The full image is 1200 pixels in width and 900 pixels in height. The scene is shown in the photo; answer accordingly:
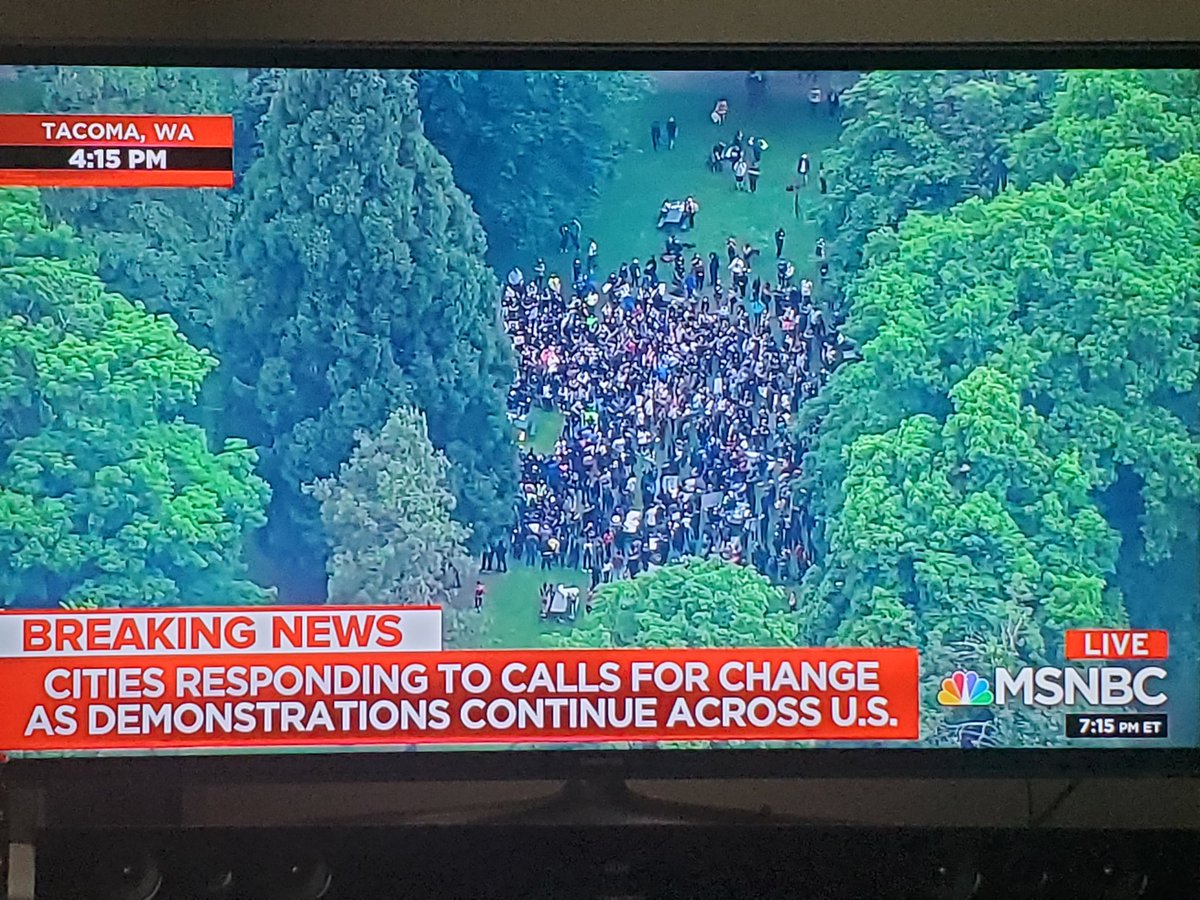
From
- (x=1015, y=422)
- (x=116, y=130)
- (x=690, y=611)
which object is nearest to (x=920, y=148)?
(x=1015, y=422)

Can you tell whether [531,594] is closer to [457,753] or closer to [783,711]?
[457,753]

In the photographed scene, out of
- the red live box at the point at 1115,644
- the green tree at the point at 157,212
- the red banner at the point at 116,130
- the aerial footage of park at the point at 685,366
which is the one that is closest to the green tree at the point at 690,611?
the aerial footage of park at the point at 685,366

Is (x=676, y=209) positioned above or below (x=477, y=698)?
above

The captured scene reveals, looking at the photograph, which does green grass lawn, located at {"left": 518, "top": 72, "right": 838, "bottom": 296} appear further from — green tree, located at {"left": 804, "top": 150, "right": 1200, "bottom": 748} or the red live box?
the red live box

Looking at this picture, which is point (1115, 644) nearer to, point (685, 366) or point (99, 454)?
point (685, 366)

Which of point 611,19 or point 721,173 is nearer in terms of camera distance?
point 721,173

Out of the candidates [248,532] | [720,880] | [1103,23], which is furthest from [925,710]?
[1103,23]
